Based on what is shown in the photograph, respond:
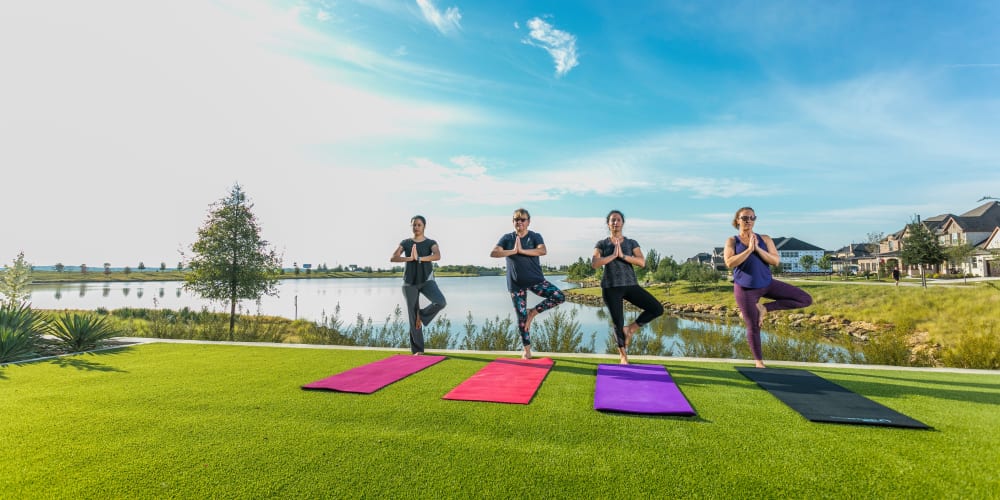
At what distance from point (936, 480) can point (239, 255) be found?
13.6m

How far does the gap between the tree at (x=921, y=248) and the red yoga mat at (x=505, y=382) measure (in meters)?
33.6

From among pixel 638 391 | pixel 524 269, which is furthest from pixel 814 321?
pixel 638 391

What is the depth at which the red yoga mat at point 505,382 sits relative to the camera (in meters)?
3.57

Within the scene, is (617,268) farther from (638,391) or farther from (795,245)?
(795,245)

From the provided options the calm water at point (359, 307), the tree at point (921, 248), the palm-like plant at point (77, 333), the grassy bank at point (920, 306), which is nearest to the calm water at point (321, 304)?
the calm water at point (359, 307)

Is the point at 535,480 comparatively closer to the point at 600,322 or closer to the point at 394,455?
the point at 394,455

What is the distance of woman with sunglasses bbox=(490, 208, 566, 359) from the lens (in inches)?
219

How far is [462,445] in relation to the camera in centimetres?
255

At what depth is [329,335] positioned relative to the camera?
8945 mm

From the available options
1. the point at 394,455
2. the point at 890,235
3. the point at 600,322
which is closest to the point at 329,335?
the point at 394,455

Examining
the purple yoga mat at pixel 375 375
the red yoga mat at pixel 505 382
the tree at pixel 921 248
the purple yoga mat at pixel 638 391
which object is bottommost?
the purple yoga mat at pixel 638 391

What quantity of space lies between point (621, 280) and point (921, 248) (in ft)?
109

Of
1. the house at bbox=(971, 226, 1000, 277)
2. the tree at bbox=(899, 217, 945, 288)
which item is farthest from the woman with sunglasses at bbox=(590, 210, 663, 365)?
the house at bbox=(971, 226, 1000, 277)

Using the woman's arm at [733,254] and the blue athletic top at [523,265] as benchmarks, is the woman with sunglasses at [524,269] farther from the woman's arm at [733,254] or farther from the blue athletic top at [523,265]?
the woman's arm at [733,254]
